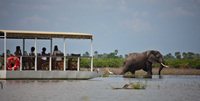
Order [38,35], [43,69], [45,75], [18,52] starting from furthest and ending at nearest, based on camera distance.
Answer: [43,69], [18,52], [45,75], [38,35]

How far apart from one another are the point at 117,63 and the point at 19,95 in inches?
1702

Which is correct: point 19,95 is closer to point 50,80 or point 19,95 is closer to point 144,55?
point 50,80

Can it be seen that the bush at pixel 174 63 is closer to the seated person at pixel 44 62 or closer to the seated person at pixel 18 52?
the seated person at pixel 44 62

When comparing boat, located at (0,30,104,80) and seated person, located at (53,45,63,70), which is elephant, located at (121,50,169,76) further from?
seated person, located at (53,45,63,70)

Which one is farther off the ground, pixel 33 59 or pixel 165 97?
pixel 33 59

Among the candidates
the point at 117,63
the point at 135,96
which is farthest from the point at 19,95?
the point at 117,63

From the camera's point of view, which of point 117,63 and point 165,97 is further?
point 117,63

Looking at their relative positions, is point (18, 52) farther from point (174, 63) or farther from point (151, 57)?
point (174, 63)

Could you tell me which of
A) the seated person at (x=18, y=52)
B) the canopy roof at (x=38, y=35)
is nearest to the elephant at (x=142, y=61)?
the canopy roof at (x=38, y=35)

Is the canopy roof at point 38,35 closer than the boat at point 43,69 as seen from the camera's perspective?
Yes

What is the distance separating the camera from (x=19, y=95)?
56.5 feet

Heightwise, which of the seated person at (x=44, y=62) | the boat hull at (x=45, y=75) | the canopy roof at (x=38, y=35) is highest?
the canopy roof at (x=38, y=35)

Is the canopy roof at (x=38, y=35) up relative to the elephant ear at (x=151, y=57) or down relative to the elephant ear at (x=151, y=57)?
up

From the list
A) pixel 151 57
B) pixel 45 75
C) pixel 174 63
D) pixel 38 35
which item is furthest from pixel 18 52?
pixel 174 63
